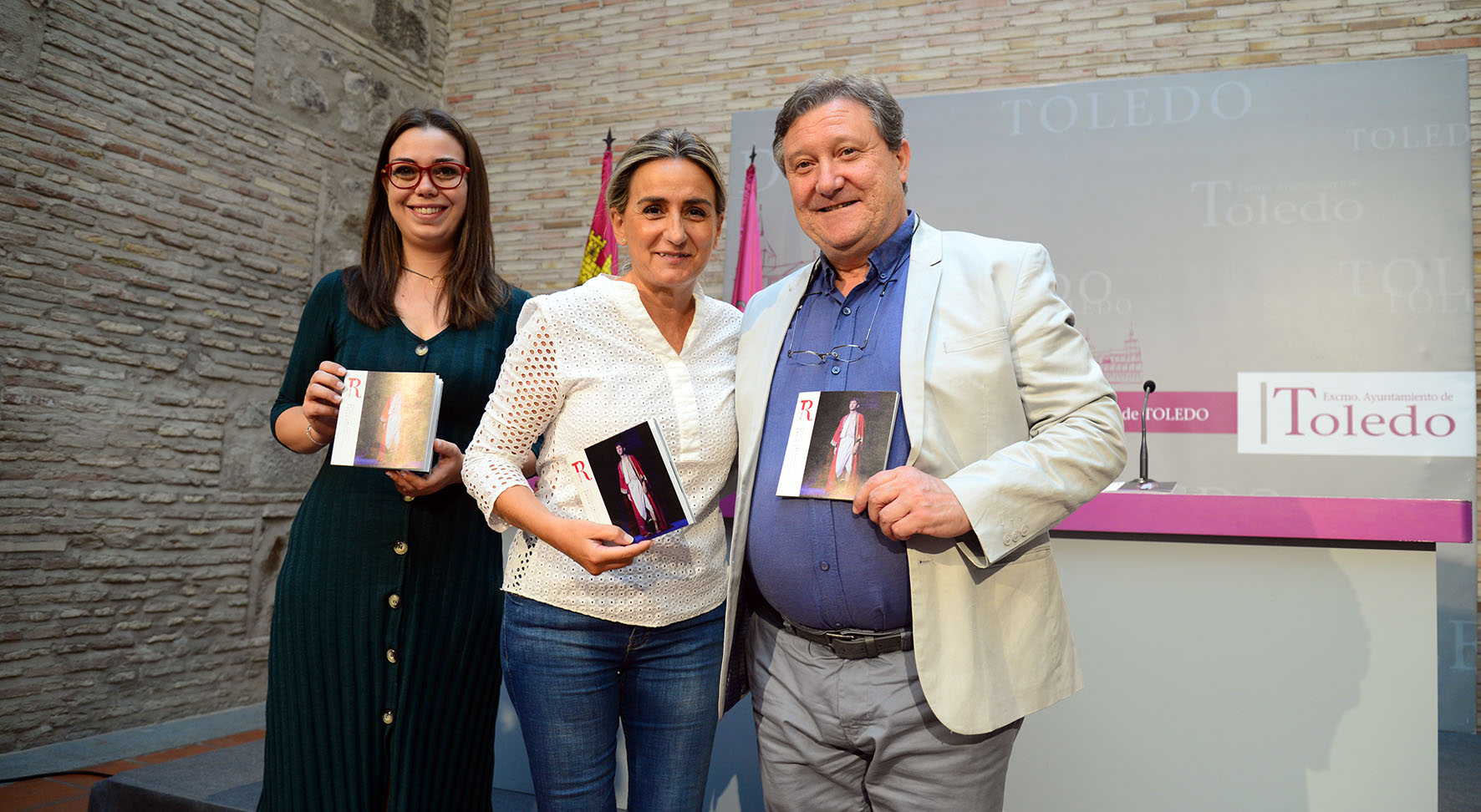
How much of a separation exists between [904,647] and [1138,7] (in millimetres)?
5326

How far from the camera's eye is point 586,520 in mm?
1471

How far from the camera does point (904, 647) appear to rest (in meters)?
1.46

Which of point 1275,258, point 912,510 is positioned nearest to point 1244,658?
point 912,510

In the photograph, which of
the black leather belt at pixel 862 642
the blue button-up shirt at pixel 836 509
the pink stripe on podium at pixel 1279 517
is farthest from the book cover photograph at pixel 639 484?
the pink stripe on podium at pixel 1279 517

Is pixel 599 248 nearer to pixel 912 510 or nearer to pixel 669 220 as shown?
pixel 669 220

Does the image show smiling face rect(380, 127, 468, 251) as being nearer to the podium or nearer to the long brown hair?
the long brown hair

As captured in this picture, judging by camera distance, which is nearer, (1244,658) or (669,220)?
(669,220)

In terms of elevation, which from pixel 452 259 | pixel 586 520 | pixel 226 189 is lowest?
pixel 586 520

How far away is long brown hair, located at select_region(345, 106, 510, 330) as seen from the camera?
1929 mm

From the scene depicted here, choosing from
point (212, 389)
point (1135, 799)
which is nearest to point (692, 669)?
point (1135, 799)

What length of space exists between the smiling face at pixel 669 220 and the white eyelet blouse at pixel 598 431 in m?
0.07

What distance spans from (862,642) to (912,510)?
0.30m

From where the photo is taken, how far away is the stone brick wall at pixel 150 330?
13.1 ft

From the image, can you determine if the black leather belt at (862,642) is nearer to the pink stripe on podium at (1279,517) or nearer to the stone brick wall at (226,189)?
the pink stripe on podium at (1279,517)
